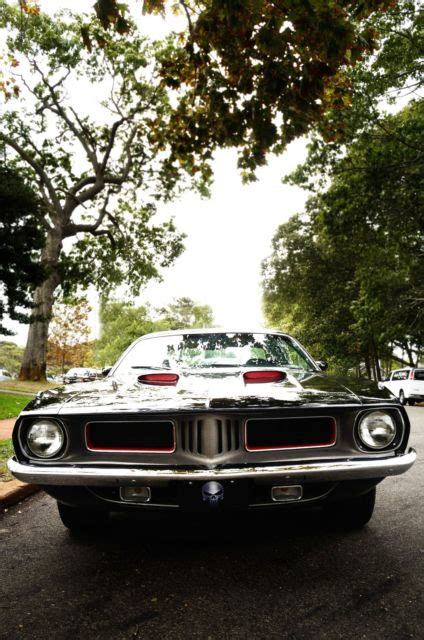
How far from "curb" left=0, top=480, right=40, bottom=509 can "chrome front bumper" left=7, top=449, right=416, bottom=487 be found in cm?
173

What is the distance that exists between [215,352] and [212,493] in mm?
1777

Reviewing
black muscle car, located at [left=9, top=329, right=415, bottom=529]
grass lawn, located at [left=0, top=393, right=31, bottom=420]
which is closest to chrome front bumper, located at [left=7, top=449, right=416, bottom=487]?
black muscle car, located at [left=9, top=329, right=415, bottom=529]

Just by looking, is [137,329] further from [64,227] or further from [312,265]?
[64,227]

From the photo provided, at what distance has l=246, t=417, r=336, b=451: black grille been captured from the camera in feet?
8.18

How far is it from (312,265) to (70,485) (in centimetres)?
2921

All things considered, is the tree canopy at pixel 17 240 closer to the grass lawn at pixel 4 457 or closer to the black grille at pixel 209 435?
the grass lawn at pixel 4 457

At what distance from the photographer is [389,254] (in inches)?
734

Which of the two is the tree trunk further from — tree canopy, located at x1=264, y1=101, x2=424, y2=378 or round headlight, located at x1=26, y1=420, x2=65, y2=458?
round headlight, located at x1=26, y1=420, x2=65, y2=458

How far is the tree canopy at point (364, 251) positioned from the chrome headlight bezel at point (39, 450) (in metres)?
13.4

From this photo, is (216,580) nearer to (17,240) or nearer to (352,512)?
(352,512)

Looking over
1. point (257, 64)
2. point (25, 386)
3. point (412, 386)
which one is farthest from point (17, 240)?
point (412, 386)

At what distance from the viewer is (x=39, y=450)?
2.60 meters

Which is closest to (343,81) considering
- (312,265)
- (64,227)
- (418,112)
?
(418,112)

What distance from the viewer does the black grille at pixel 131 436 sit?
249cm
